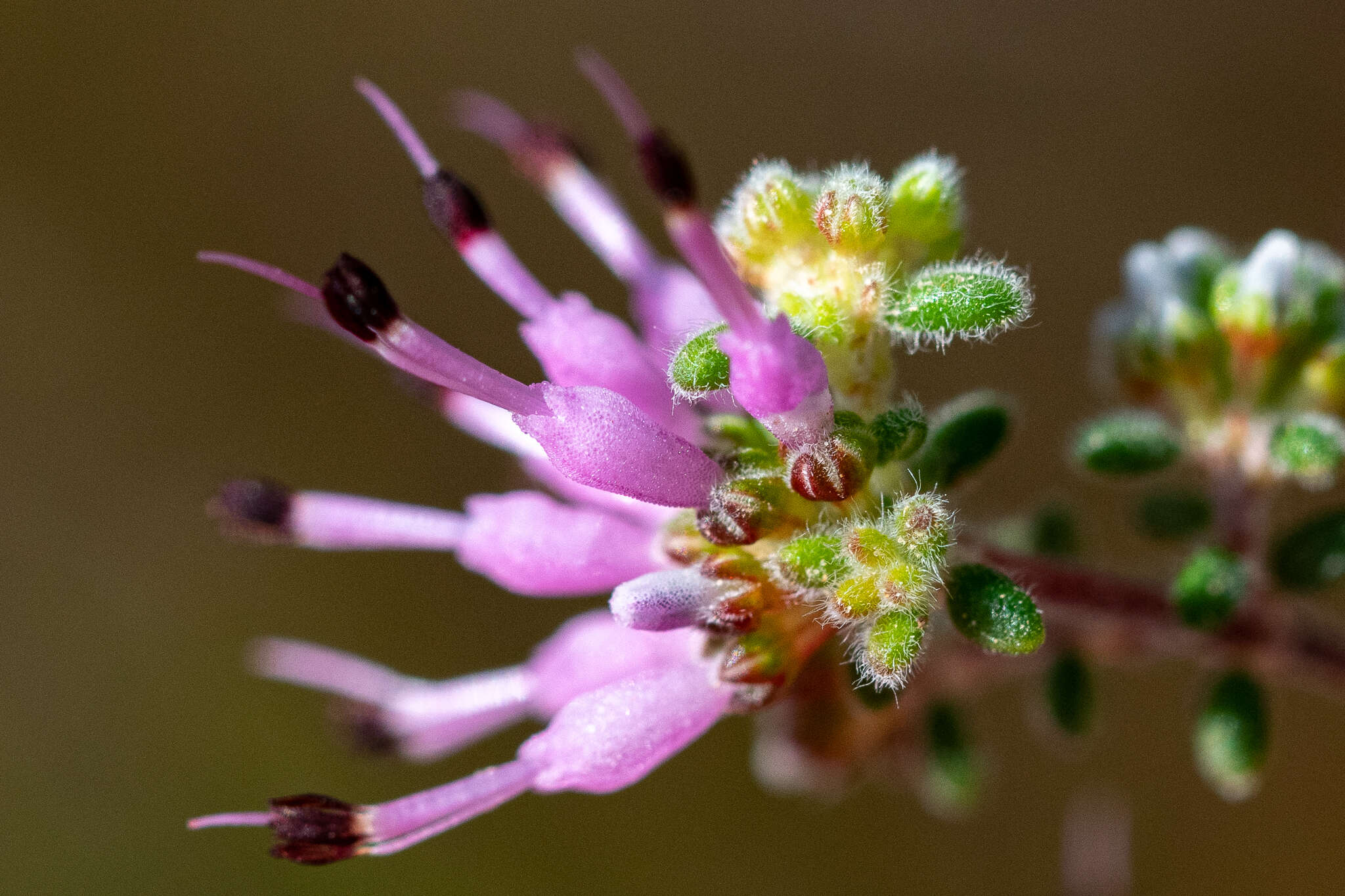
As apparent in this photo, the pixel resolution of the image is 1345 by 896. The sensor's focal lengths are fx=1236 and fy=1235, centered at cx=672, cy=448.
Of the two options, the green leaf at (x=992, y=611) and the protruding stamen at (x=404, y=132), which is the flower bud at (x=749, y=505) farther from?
the protruding stamen at (x=404, y=132)

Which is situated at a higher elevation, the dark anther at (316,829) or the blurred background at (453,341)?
the blurred background at (453,341)

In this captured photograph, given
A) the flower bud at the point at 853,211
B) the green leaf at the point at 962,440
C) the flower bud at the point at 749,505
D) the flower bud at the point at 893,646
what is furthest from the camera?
the green leaf at the point at 962,440

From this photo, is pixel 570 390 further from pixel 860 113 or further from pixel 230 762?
pixel 860 113

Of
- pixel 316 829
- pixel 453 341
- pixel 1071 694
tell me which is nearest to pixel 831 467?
pixel 316 829

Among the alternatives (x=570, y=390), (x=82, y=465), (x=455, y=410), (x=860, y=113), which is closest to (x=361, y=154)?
(x=82, y=465)

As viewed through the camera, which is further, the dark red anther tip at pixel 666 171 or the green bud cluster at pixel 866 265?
the green bud cluster at pixel 866 265

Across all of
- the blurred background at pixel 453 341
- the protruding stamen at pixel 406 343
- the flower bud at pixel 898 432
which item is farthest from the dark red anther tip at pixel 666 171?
the blurred background at pixel 453 341

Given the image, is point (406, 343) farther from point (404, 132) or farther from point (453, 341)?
point (453, 341)
